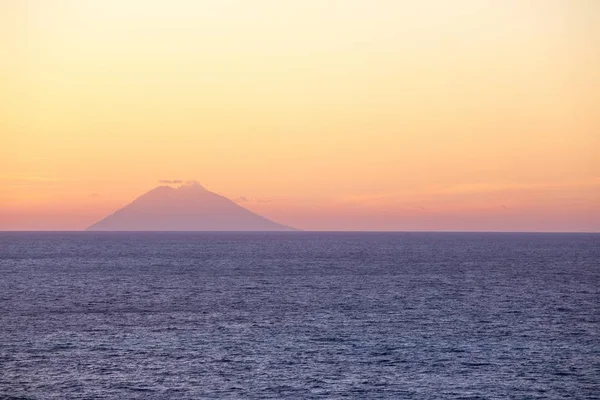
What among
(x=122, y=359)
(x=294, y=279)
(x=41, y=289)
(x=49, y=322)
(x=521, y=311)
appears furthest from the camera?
(x=294, y=279)

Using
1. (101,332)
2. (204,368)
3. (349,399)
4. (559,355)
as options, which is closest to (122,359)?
(204,368)

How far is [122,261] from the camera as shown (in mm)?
195875

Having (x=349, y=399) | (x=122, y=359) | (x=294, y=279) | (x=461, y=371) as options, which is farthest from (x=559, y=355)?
(x=294, y=279)

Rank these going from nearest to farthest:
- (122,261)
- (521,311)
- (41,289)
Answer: (521,311)
(41,289)
(122,261)

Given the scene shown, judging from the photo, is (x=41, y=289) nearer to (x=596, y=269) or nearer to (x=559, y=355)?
(x=559, y=355)

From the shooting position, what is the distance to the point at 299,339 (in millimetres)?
70688

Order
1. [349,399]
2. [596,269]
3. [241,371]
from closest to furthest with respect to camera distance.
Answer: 1. [349,399]
2. [241,371]
3. [596,269]

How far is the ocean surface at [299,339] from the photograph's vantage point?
175ft

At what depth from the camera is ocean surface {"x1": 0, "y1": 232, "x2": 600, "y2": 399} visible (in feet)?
175

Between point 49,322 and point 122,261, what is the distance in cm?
11685

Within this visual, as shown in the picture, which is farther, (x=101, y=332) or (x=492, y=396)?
(x=101, y=332)

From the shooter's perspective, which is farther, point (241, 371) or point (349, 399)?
point (241, 371)

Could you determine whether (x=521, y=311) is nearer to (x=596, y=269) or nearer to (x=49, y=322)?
(x=49, y=322)

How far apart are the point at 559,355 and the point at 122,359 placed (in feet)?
118
